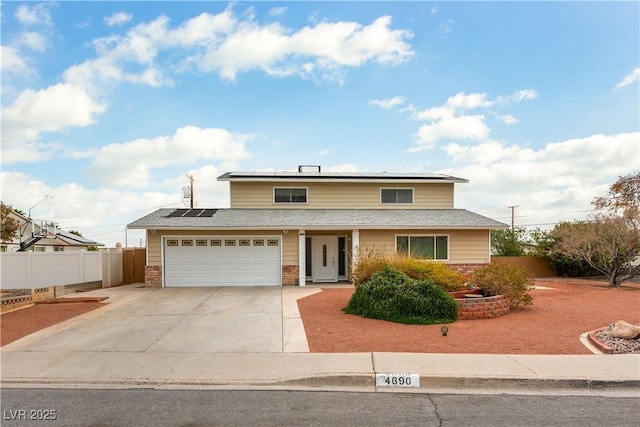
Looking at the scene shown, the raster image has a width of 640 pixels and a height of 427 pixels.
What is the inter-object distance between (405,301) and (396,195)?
11779 millimetres

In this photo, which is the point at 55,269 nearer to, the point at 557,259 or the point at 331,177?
the point at 331,177

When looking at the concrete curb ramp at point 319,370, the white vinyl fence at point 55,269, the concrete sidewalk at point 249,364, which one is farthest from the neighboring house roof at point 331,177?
the concrete curb ramp at point 319,370

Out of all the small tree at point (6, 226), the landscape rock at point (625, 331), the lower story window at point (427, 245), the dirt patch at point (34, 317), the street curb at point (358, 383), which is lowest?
the dirt patch at point (34, 317)

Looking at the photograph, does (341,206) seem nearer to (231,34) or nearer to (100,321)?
(231,34)

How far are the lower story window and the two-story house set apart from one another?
0.14ft

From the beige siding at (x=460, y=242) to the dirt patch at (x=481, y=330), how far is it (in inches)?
215

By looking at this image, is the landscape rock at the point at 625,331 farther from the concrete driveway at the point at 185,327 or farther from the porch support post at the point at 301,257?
the porch support post at the point at 301,257

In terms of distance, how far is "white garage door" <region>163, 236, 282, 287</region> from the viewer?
727 inches

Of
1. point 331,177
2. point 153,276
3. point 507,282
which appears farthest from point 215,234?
point 507,282

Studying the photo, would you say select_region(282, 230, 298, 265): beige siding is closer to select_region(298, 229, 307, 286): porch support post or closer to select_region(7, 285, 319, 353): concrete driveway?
select_region(298, 229, 307, 286): porch support post

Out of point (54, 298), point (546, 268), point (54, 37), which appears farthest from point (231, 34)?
point (546, 268)

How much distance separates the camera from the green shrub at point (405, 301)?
10586 millimetres

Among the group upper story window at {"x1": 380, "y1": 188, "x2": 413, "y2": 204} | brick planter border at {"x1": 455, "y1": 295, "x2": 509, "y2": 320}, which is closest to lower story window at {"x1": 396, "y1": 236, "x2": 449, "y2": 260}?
upper story window at {"x1": 380, "y1": 188, "x2": 413, "y2": 204}

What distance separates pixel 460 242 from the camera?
1948 centimetres
